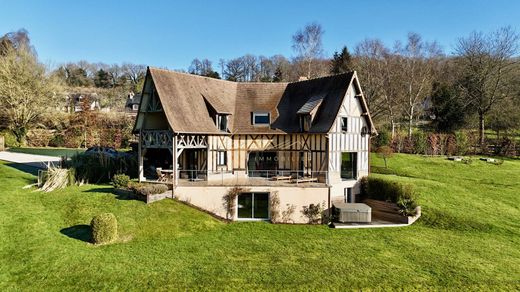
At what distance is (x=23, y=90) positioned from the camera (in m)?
39.4

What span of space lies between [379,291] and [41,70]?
44809 millimetres

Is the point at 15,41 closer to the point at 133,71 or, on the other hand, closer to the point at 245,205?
the point at 133,71

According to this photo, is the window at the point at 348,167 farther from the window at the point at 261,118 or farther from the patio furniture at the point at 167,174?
the patio furniture at the point at 167,174

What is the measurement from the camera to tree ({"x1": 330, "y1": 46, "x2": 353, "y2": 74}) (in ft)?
165

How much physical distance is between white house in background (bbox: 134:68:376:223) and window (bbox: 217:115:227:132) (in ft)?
0.20

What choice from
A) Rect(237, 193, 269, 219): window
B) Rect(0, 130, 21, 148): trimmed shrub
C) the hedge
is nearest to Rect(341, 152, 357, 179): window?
the hedge

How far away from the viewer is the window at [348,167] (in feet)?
72.3

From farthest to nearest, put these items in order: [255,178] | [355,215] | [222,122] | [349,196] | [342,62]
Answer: [342,62] < [222,122] < [349,196] < [255,178] < [355,215]

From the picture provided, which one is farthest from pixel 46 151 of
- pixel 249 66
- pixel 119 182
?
pixel 249 66

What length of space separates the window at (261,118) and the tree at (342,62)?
29.6 metres

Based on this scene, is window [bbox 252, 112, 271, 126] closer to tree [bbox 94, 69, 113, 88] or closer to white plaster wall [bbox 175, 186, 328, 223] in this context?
white plaster wall [bbox 175, 186, 328, 223]

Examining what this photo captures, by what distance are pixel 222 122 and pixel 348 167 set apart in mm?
8859

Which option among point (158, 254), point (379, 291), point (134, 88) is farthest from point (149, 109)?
point (134, 88)

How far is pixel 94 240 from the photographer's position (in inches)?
546
